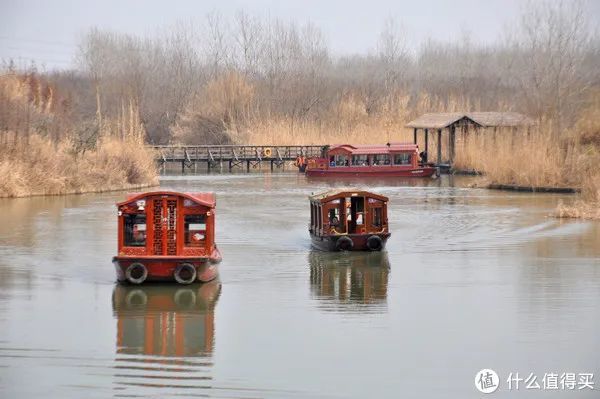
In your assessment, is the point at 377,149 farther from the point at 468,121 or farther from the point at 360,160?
the point at 468,121

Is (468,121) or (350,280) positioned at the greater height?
(468,121)

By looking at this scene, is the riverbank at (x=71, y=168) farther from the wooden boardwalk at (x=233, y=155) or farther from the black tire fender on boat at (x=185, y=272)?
the black tire fender on boat at (x=185, y=272)

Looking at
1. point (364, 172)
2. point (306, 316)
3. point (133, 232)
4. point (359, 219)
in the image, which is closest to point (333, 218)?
point (359, 219)

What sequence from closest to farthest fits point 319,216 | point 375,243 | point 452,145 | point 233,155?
point 375,243
point 319,216
point 452,145
point 233,155

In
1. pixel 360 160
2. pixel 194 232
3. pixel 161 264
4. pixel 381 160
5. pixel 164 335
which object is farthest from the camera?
pixel 360 160

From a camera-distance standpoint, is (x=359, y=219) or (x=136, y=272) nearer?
(x=136, y=272)

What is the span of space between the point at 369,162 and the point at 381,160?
2.07 feet

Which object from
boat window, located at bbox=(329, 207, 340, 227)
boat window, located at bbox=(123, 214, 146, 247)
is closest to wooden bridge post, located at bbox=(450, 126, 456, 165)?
boat window, located at bbox=(329, 207, 340, 227)

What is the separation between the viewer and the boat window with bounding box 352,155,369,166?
59844mm

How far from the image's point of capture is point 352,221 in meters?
26.7

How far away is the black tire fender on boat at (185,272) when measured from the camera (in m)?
21.0

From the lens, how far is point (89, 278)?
23344 millimetres

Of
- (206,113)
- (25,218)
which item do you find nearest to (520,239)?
(25,218)

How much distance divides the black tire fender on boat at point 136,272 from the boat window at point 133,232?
53 cm
